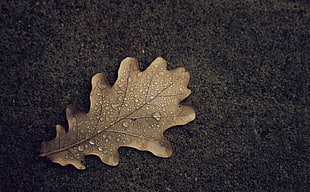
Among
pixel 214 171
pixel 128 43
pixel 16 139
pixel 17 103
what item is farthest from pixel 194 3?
pixel 16 139

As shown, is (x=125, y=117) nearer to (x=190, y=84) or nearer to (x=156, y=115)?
(x=156, y=115)

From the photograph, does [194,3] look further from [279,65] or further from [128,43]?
[279,65]

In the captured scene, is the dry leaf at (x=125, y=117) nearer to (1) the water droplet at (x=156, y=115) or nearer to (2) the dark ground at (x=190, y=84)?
(1) the water droplet at (x=156, y=115)

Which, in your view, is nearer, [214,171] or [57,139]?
[57,139]

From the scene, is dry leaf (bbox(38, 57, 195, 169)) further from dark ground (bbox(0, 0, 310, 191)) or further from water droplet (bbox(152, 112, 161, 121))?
dark ground (bbox(0, 0, 310, 191))

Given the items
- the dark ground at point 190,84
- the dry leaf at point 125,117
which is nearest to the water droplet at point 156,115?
the dry leaf at point 125,117

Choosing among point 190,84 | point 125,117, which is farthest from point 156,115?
point 190,84

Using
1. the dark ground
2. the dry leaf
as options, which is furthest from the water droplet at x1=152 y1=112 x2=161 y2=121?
the dark ground
